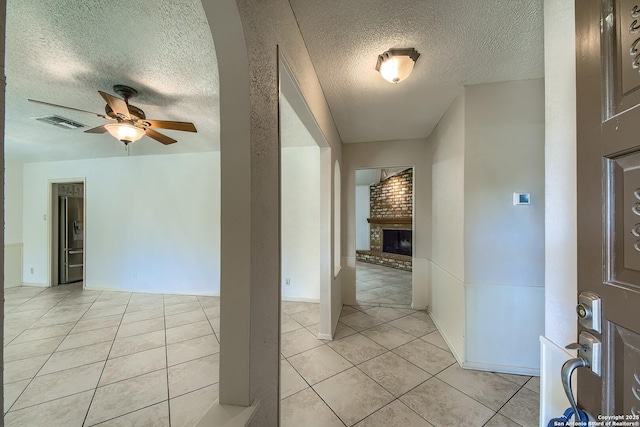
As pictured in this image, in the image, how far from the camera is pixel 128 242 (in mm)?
4176

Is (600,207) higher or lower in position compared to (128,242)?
higher

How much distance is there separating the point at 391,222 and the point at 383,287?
2531 millimetres

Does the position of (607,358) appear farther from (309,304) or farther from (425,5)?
(309,304)

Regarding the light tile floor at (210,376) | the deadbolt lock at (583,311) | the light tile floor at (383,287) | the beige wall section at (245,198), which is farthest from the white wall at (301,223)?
the deadbolt lock at (583,311)

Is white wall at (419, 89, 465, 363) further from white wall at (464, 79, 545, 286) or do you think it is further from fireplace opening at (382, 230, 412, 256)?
fireplace opening at (382, 230, 412, 256)

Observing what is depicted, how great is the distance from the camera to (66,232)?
4.68 meters

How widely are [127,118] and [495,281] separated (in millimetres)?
3638

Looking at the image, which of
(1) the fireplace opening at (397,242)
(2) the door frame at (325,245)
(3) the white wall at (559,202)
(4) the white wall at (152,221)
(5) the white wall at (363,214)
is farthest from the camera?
(5) the white wall at (363,214)

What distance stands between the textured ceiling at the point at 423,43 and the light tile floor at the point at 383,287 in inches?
115

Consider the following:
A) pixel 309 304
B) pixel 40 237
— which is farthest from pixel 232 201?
pixel 40 237

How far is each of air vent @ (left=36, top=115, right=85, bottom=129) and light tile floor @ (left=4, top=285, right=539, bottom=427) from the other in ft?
8.11

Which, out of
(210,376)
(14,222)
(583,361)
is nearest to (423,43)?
(583,361)

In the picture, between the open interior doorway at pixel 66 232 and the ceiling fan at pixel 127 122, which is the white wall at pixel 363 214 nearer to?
the ceiling fan at pixel 127 122

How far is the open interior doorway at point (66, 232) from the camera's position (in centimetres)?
453
